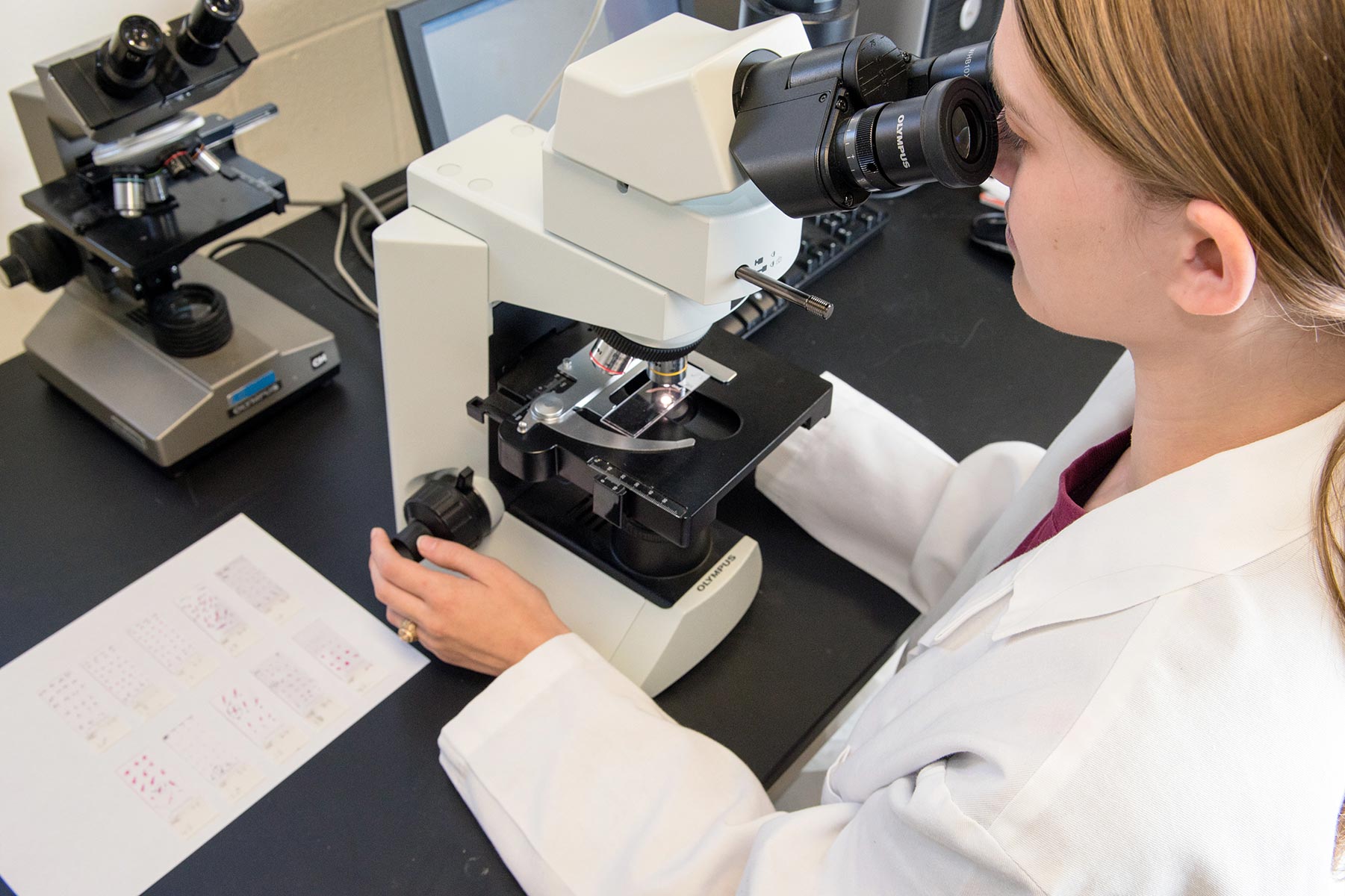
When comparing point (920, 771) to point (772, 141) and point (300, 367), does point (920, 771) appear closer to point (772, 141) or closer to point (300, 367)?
point (772, 141)

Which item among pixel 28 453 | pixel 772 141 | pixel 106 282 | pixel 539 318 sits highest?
pixel 772 141

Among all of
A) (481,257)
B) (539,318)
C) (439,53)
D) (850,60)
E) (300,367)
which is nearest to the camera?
(850,60)

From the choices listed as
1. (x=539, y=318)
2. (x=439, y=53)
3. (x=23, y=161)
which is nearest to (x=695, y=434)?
(x=539, y=318)

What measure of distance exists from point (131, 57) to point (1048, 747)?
99 centimetres

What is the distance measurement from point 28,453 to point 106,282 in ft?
0.71

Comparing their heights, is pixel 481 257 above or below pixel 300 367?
above

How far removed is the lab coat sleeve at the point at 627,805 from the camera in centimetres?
66

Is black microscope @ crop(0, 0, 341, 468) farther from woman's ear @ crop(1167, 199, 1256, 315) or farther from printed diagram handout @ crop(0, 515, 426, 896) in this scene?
woman's ear @ crop(1167, 199, 1256, 315)

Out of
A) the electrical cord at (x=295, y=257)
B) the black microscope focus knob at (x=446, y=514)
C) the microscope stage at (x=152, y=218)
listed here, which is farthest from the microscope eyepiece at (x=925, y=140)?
the electrical cord at (x=295, y=257)

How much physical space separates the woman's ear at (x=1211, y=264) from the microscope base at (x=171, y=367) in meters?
0.95

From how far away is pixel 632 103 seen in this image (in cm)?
63

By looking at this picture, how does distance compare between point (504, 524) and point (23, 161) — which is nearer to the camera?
point (504, 524)

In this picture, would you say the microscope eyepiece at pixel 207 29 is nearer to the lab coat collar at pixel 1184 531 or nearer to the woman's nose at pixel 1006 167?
the woman's nose at pixel 1006 167

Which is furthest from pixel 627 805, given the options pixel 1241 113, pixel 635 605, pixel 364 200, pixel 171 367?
pixel 364 200
